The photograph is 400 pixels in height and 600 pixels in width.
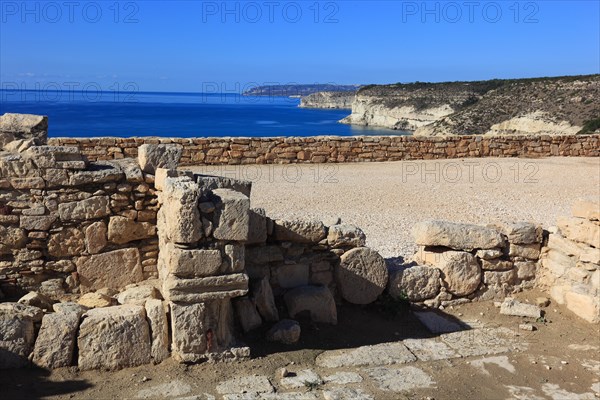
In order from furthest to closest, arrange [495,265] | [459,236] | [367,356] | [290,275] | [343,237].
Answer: [495,265]
[459,236]
[343,237]
[290,275]
[367,356]

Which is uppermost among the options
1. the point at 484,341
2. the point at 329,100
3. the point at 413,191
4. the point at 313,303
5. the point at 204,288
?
the point at 329,100

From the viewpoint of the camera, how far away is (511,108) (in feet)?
146

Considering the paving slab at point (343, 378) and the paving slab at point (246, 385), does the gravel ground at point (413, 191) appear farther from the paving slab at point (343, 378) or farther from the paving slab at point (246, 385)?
the paving slab at point (246, 385)

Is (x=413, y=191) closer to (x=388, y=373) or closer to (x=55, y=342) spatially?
(x=388, y=373)

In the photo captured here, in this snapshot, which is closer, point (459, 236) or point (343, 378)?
point (343, 378)

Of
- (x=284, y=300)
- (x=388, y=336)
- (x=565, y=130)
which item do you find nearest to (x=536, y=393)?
(x=388, y=336)

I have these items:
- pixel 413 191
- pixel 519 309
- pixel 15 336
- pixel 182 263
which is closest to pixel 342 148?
pixel 413 191

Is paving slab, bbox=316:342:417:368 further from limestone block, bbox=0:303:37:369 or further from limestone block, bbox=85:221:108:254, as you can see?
limestone block, bbox=85:221:108:254

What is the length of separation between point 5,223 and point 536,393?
5773 millimetres

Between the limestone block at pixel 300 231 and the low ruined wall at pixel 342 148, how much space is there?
805 centimetres

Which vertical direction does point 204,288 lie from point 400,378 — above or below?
above

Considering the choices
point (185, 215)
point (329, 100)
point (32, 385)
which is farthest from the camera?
point (329, 100)

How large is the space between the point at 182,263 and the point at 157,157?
2.13 metres

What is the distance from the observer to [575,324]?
7129 millimetres
